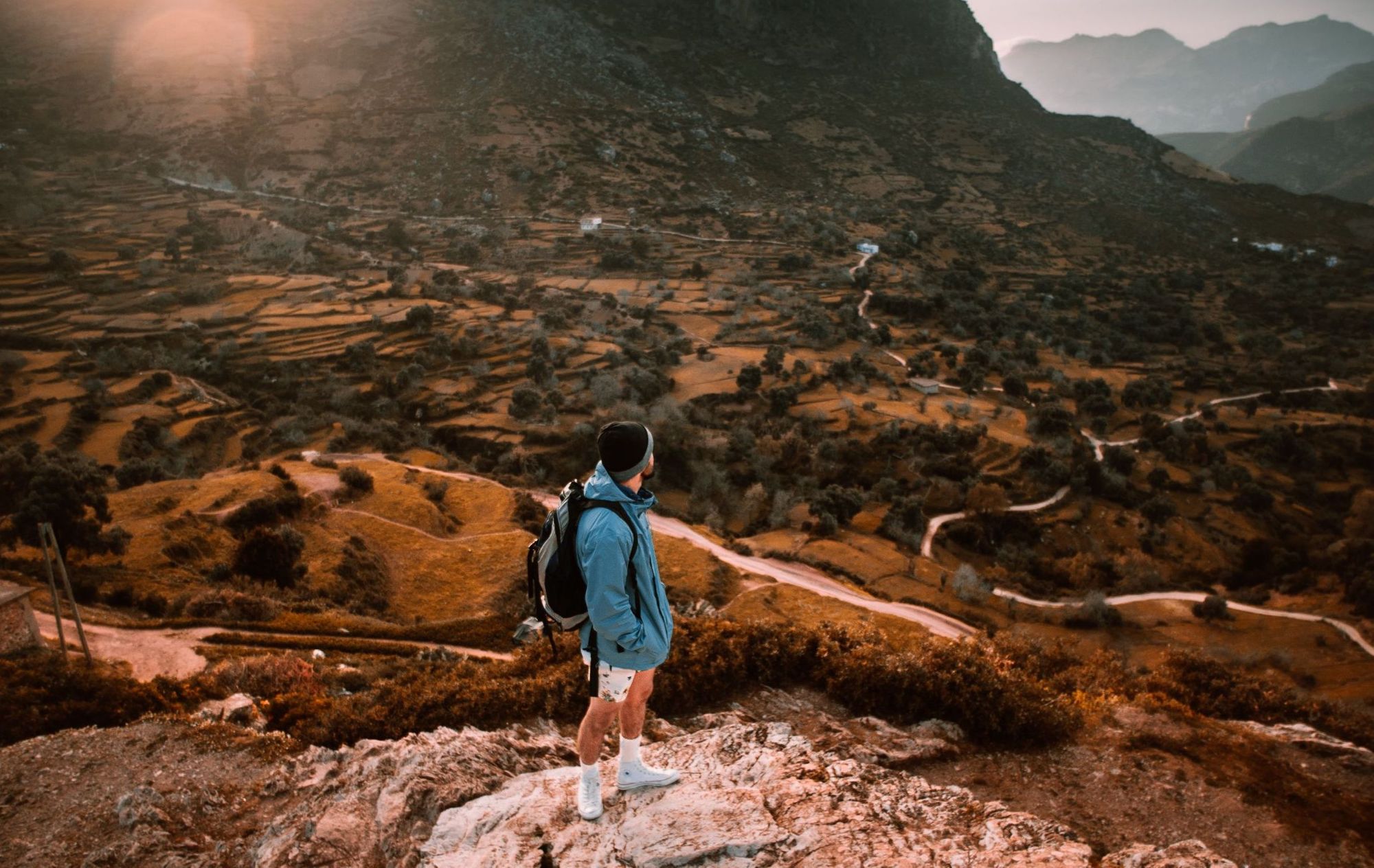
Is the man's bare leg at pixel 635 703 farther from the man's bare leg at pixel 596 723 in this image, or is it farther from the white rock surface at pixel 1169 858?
the white rock surface at pixel 1169 858

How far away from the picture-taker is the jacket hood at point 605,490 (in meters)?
5.25

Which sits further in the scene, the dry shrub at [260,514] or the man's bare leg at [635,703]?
the dry shrub at [260,514]

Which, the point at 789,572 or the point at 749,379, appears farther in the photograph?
the point at 749,379

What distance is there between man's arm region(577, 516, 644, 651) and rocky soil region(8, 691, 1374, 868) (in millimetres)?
1826

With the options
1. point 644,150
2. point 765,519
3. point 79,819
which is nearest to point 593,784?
point 79,819

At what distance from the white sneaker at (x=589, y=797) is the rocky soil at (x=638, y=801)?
0.35 feet

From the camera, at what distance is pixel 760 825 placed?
5.66 m

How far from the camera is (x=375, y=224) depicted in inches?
3573

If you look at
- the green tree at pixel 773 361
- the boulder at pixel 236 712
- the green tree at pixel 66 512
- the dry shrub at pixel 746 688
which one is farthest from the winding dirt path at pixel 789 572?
the green tree at pixel 773 361

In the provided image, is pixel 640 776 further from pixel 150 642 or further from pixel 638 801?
pixel 150 642

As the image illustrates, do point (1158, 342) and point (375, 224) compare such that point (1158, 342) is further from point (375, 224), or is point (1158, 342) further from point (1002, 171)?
point (375, 224)

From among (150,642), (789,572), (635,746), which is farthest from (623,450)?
(789,572)

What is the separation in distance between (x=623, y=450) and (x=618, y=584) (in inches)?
38.6

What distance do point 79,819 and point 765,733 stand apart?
733 centimetres
